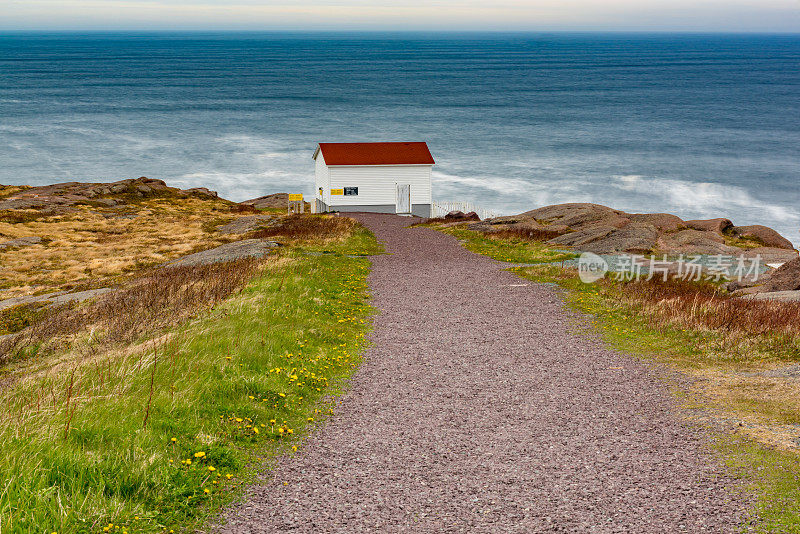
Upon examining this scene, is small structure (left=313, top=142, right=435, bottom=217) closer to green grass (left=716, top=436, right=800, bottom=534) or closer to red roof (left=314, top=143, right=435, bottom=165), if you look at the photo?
red roof (left=314, top=143, right=435, bottom=165)

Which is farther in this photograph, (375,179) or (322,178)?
(322,178)

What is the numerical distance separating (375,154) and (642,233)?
874 inches

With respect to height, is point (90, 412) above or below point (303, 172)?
above

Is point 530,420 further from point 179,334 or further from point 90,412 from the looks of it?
point 179,334

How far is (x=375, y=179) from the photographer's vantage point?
45.5 metres

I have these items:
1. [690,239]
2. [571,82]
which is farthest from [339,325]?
[571,82]

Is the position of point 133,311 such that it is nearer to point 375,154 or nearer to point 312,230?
point 312,230

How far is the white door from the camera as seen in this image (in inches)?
1817

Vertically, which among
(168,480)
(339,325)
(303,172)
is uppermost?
(168,480)

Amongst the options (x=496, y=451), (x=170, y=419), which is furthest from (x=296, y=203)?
(x=496, y=451)

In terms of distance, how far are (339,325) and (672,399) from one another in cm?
655

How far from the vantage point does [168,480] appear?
6762mm

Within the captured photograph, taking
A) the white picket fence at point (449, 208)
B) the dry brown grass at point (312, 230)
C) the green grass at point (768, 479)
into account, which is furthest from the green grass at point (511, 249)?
the green grass at point (768, 479)

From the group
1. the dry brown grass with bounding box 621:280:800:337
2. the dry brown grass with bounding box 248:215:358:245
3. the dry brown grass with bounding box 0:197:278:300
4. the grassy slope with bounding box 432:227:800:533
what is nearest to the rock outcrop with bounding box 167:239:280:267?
the dry brown grass with bounding box 248:215:358:245
